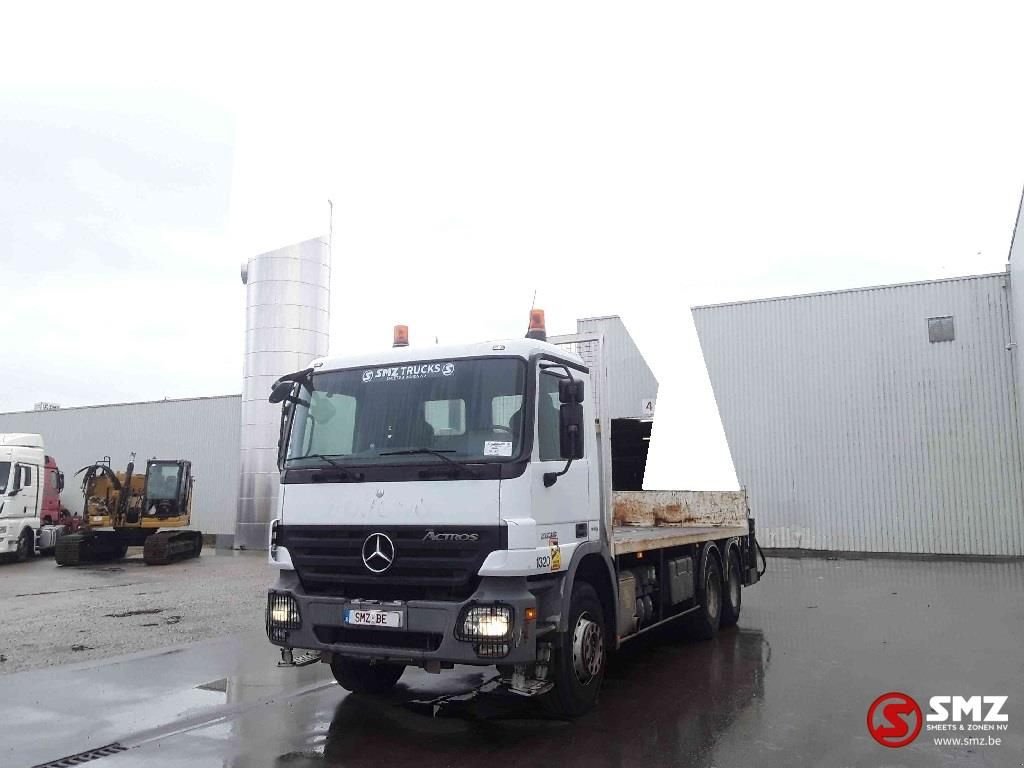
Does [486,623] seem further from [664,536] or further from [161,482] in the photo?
[161,482]

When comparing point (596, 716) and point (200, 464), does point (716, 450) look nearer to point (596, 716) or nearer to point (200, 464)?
point (596, 716)

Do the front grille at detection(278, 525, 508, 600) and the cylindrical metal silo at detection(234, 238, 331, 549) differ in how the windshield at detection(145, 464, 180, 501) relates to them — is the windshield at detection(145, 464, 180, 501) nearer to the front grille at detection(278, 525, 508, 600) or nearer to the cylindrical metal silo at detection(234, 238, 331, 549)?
the cylindrical metal silo at detection(234, 238, 331, 549)

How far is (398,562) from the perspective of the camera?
18.9 feet

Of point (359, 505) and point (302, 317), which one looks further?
point (302, 317)

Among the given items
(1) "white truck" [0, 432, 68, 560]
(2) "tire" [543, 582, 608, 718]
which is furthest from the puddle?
(1) "white truck" [0, 432, 68, 560]

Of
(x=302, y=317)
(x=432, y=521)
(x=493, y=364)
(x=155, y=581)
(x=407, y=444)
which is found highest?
(x=302, y=317)

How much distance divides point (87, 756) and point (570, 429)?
392 centimetres

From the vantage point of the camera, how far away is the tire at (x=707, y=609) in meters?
9.61

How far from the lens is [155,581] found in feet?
54.5

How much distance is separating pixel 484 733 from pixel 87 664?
16.0 feet

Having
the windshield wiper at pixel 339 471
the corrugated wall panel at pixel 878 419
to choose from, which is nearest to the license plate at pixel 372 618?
the windshield wiper at pixel 339 471

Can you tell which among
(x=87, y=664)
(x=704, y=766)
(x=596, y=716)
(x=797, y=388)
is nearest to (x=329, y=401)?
(x=596, y=716)

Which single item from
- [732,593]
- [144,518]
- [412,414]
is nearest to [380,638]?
[412,414]

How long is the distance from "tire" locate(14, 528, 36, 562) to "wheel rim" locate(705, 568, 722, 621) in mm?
19059
